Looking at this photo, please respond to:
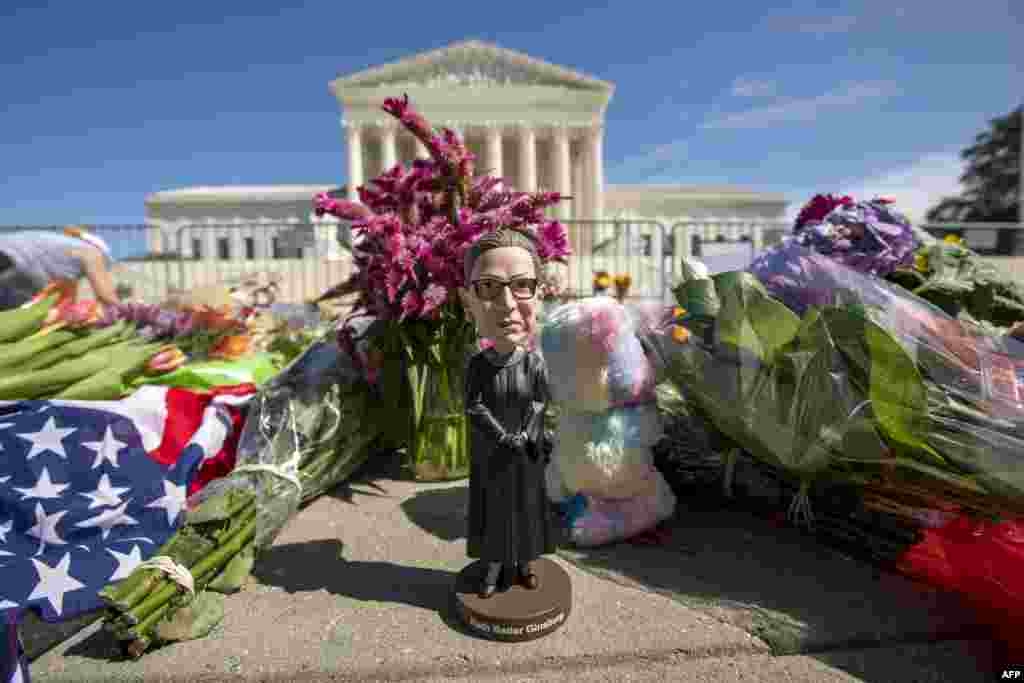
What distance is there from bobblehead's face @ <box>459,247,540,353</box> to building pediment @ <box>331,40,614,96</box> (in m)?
35.7

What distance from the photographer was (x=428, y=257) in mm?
2285

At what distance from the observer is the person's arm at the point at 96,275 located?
4055mm

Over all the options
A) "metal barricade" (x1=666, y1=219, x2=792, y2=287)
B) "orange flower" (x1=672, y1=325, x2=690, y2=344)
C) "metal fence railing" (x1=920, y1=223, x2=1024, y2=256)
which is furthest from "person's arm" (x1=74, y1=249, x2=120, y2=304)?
"metal fence railing" (x1=920, y1=223, x2=1024, y2=256)

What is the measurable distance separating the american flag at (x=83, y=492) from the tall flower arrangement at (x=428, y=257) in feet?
2.75

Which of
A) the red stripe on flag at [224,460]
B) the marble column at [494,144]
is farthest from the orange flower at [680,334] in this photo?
the marble column at [494,144]

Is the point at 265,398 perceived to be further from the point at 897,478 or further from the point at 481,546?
the point at 897,478

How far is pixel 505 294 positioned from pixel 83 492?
160 cm

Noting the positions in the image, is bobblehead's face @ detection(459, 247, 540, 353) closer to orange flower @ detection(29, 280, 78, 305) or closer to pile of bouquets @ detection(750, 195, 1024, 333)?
pile of bouquets @ detection(750, 195, 1024, 333)

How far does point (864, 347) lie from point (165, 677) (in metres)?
2.01

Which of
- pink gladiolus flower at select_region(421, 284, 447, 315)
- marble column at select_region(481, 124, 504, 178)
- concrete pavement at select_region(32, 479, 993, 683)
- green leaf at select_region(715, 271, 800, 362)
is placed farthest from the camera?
marble column at select_region(481, 124, 504, 178)

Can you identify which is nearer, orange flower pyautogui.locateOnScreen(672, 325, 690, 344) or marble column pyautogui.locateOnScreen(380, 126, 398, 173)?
orange flower pyautogui.locateOnScreen(672, 325, 690, 344)

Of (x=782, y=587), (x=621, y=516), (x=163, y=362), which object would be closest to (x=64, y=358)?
(x=163, y=362)

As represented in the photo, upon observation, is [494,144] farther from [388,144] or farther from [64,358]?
[64,358]

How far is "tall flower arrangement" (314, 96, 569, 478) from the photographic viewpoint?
2268 mm
